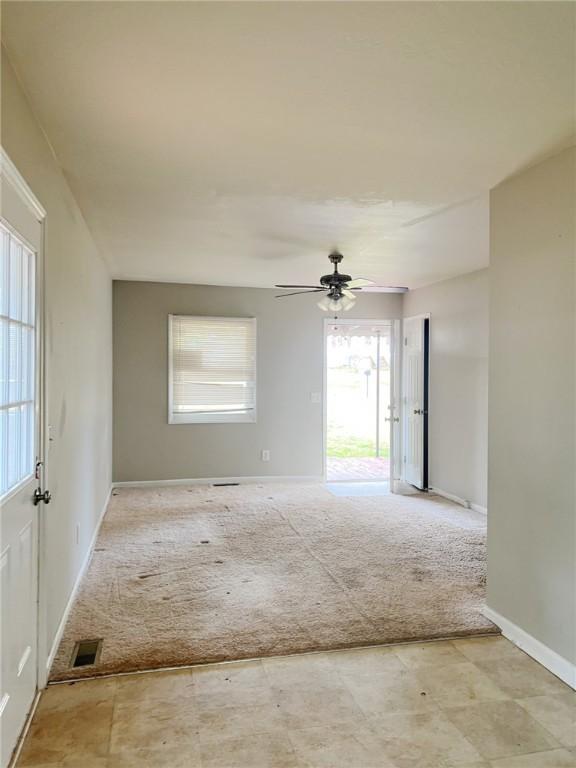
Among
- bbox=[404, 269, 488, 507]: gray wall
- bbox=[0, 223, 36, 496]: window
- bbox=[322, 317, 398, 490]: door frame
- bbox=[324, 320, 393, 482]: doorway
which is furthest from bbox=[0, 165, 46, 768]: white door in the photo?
bbox=[324, 320, 393, 482]: doorway

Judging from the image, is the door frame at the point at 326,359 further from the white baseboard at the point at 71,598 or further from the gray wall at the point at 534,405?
the gray wall at the point at 534,405

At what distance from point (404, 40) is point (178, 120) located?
0.99 meters

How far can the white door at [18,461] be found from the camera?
171cm

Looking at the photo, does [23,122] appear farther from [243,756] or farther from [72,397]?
[243,756]

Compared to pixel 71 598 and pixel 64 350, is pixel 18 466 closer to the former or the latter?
pixel 64 350

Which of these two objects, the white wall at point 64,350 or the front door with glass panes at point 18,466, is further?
the white wall at point 64,350

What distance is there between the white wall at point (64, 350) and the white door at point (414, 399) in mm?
3663

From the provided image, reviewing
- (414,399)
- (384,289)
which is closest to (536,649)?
(414,399)

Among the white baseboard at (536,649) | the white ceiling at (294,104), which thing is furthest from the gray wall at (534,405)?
the white ceiling at (294,104)

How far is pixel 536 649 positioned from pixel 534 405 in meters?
1.19

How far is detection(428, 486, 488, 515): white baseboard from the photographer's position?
5.12 metres

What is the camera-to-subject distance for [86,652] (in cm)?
248

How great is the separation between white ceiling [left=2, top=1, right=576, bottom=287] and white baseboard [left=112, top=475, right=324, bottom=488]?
3.34m

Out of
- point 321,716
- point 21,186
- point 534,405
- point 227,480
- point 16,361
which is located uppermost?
point 21,186
